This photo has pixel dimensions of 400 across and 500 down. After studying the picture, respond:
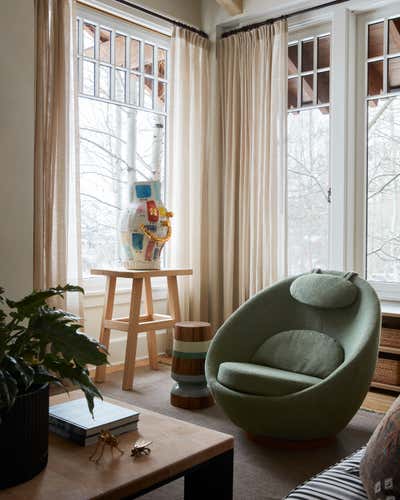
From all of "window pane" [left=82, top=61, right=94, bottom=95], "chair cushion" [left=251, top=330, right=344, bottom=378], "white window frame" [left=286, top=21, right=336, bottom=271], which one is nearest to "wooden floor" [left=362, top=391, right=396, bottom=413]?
"chair cushion" [left=251, top=330, right=344, bottom=378]

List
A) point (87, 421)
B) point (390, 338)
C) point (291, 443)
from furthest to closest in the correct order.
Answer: point (390, 338) → point (291, 443) → point (87, 421)

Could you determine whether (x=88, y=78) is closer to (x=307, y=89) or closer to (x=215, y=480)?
(x=307, y=89)

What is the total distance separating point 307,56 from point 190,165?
3.99 feet

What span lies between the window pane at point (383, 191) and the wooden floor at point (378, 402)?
853mm

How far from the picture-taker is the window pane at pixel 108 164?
4.06 meters

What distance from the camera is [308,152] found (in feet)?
14.1

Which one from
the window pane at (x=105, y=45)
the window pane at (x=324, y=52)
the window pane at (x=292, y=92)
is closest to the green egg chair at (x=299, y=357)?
the window pane at (x=292, y=92)

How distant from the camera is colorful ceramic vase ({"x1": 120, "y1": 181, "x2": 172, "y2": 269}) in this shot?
3.73 meters

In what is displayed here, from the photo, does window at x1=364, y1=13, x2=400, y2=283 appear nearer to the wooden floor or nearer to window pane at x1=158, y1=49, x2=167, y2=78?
the wooden floor

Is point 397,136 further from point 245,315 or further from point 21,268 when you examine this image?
point 21,268

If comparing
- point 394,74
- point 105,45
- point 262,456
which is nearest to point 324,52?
point 394,74

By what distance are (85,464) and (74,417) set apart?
26 cm

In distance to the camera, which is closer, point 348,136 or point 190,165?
point 348,136

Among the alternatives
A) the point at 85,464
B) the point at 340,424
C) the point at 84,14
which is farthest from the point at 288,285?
the point at 84,14
